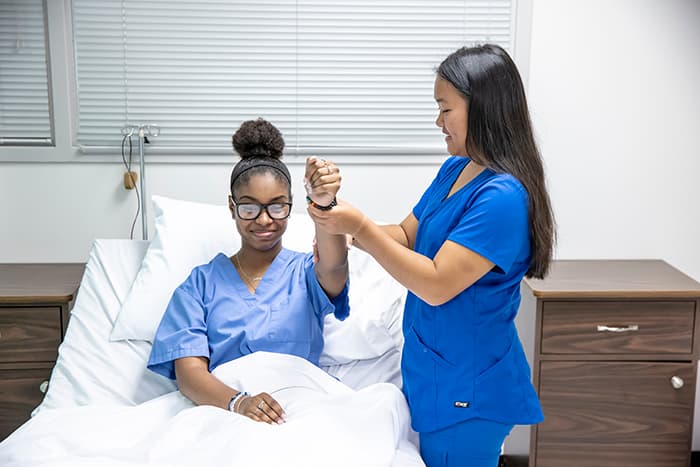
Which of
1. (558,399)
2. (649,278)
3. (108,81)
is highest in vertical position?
(108,81)

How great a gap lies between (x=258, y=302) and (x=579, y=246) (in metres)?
1.21

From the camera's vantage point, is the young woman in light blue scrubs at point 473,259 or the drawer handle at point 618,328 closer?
the young woman in light blue scrubs at point 473,259

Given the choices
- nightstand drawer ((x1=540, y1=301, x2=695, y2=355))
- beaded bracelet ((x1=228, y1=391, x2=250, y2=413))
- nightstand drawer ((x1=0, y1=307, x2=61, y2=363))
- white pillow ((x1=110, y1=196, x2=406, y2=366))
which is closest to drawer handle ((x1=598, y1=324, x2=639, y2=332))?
nightstand drawer ((x1=540, y1=301, x2=695, y2=355))

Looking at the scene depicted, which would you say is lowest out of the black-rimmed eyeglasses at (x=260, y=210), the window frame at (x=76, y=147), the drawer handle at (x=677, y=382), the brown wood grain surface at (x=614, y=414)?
the brown wood grain surface at (x=614, y=414)

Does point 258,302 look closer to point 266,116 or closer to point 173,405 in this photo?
point 173,405

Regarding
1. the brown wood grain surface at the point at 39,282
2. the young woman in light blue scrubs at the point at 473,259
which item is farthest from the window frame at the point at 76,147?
the young woman in light blue scrubs at the point at 473,259

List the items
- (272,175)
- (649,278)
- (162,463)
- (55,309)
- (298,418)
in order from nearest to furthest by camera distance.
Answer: (162,463)
(298,418)
(272,175)
(55,309)
(649,278)

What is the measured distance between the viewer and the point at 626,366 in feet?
7.28

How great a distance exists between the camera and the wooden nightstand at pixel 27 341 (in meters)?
2.12

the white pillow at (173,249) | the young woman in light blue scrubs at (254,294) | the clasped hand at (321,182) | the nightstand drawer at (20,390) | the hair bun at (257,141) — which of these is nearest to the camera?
the clasped hand at (321,182)

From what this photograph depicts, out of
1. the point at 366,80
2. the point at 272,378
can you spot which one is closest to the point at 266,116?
the point at 366,80

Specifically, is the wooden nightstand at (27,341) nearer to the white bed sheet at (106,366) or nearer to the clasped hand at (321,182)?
the white bed sheet at (106,366)

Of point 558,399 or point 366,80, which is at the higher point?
point 366,80

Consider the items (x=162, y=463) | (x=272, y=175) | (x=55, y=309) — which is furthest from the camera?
(x=55, y=309)
